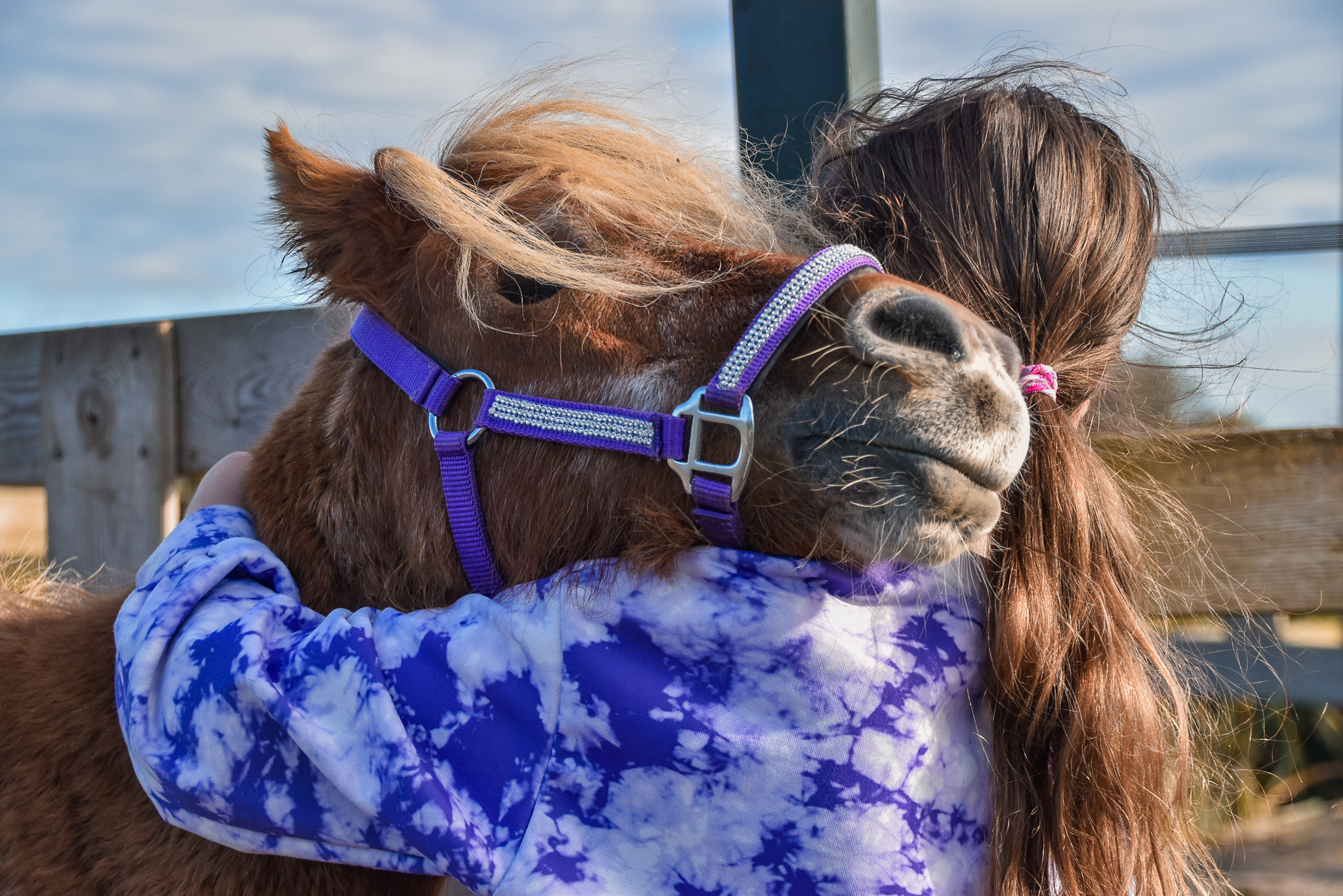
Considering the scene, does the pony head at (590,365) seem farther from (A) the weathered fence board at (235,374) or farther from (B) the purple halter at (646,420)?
(A) the weathered fence board at (235,374)

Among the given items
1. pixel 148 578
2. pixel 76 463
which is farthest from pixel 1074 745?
pixel 76 463

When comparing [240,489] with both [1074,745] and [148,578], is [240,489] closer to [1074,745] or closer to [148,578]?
[148,578]

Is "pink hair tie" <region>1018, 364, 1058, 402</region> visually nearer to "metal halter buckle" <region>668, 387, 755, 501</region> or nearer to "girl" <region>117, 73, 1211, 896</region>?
"girl" <region>117, 73, 1211, 896</region>

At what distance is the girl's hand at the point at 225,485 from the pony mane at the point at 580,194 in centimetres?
69

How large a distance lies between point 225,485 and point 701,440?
1.08 meters

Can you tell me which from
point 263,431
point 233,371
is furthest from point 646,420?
point 233,371

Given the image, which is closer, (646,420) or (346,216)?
(646,420)

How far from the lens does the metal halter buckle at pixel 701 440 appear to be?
121cm

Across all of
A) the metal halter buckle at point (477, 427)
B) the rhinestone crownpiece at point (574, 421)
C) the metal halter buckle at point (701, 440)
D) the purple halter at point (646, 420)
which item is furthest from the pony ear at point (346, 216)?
the metal halter buckle at point (701, 440)

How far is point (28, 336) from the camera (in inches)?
115

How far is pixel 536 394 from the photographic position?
1399 millimetres

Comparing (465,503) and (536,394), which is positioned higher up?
(536,394)

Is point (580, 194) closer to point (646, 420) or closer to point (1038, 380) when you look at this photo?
point (646, 420)

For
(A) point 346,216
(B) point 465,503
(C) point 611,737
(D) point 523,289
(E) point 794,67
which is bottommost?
(C) point 611,737
